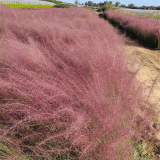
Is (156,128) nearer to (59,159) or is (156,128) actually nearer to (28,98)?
(59,159)

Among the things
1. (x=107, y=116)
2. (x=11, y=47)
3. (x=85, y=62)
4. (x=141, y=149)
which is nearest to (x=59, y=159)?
(x=107, y=116)

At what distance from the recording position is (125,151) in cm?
100

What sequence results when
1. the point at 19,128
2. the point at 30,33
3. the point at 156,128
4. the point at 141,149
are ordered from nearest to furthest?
1. the point at 19,128
2. the point at 141,149
3. the point at 156,128
4. the point at 30,33

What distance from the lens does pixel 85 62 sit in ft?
5.66

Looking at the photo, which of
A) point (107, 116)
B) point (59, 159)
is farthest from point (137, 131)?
point (59, 159)

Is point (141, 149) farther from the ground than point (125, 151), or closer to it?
closer to it

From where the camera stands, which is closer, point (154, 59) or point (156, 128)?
point (156, 128)

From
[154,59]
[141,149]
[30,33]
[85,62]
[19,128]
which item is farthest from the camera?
[154,59]

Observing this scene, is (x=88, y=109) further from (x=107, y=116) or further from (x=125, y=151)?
(x=125, y=151)

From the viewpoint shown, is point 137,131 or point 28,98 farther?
point 137,131

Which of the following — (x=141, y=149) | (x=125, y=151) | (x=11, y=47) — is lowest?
(x=141, y=149)

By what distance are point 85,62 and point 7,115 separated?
1126 millimetres

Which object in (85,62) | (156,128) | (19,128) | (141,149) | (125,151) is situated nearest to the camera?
(125,151)

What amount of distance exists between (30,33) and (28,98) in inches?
87.8
